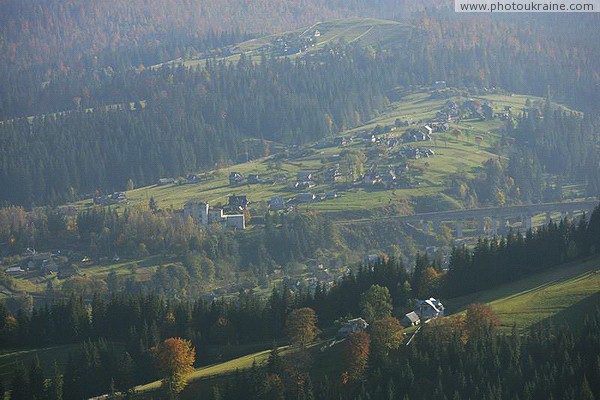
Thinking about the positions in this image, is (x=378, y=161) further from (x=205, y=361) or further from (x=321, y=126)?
(x=205, y=361)

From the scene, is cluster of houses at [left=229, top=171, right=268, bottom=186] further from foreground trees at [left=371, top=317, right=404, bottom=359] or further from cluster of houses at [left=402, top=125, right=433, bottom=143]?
foreground trees at [left=371, top=317, right=404, bottom=359]

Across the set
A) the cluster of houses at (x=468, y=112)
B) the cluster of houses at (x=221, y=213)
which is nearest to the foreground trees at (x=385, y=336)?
the cluster of houses at (x=221, y=213)

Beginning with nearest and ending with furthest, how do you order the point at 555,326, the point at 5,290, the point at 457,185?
the point at 555,326 < the point at 5,290 < the point at 457,185

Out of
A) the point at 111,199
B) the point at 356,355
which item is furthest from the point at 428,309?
the point at 111,199

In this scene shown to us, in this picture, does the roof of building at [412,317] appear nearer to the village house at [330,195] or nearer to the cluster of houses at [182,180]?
the village house at [330,195]

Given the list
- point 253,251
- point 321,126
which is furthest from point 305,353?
point 321,126

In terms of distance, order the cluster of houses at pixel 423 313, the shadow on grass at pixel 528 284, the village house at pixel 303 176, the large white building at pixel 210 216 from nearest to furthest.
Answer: the cluster of houses at pixel 423 313
the shadow on grass at pixel 528 284
the large white building at pixel 210 216
the village house at pixel 303 176

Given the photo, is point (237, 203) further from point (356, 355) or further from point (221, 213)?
point (356, 355)
